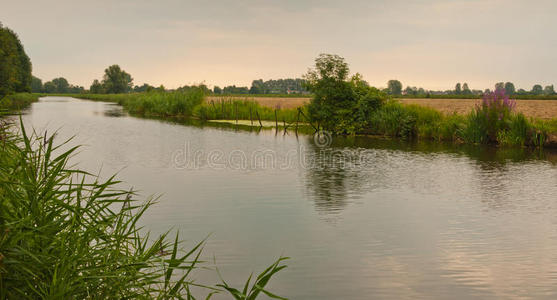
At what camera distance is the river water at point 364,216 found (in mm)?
6012

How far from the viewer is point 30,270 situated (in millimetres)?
3410

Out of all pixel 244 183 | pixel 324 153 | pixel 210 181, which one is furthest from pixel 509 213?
pixel 324 153

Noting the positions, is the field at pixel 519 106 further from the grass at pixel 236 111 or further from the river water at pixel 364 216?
the river water at pixel 364 216

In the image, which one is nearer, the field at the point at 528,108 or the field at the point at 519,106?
the field at the point at 528,108

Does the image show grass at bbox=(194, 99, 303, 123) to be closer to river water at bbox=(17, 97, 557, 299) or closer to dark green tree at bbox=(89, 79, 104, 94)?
river water at bbox=(17, 97, 557, 299)

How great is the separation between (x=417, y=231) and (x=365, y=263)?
191cm

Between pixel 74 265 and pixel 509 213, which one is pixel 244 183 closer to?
pixel 509 213

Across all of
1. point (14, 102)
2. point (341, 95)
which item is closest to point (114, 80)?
point (14, 102)

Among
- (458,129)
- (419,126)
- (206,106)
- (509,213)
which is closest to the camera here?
(509,213)

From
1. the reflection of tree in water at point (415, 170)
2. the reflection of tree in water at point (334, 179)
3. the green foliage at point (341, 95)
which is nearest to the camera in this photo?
the reflection of tree in water at point (334, 179)

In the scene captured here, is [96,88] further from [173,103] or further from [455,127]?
[455,127]

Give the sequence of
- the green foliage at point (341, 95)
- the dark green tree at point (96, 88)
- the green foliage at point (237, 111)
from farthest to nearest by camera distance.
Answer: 1. the dark green tree at point (96, 88)
2. the green foliage at point (237, 111)
3. the green foliage at point (341, 95)

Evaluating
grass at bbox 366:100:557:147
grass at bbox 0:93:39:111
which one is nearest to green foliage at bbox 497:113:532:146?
grass at bbox 366:100:557:147

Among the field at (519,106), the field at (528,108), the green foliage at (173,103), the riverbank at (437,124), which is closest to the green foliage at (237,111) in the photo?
the riverbank at (437,124)
